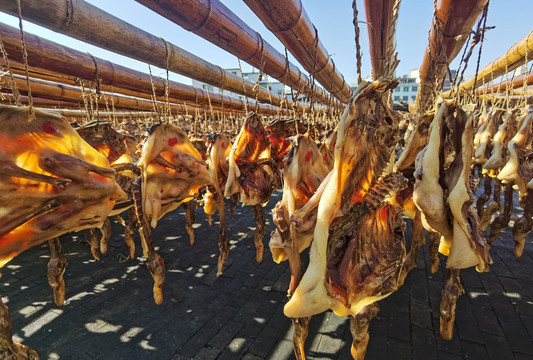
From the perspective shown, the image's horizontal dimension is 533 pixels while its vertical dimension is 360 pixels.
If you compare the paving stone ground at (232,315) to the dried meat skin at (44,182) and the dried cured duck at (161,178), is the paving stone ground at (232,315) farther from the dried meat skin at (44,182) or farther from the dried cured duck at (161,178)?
the dried meat skin at (44,182)

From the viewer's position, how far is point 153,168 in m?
2.24

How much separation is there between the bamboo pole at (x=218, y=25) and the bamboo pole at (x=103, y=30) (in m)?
0.50

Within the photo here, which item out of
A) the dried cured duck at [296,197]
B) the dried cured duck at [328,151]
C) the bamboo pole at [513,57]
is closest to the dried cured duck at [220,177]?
the dried cured duck at [328,151]

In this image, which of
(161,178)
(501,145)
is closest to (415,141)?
(161,178)

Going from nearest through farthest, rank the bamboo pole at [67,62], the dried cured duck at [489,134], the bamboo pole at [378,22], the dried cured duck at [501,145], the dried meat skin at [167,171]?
the bamboo pole at [378,22] → the bamboo pole at [67,62] → the dried meat skin at [167,171] → the dried cured duck at [501,145] → the dried cured duck at [489,134]

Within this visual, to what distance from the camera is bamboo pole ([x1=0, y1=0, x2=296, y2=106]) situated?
4.79ft

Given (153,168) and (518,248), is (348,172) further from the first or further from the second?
(518,248)

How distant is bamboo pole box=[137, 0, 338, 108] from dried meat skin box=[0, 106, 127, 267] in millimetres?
907

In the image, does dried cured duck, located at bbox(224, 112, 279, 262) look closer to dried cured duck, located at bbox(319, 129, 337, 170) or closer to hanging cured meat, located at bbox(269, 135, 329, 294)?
dried cured duck, located at bbox(319, 129, 337, 170)

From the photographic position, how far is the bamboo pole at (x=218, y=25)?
1498 mm

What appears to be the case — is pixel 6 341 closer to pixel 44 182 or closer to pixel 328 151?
pixel 44 182

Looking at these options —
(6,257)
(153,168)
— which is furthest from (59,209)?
(153,168)

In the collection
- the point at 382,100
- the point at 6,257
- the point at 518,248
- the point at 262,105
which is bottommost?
the point at 518,248

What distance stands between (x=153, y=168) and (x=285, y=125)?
170 cm
